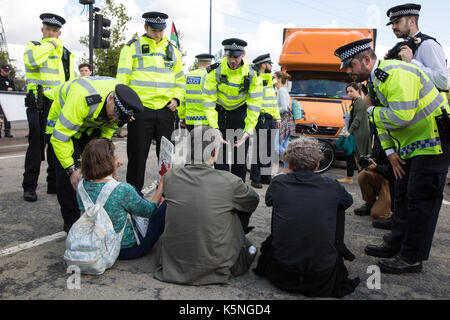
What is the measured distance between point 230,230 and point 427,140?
172cm

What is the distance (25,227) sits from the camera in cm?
396

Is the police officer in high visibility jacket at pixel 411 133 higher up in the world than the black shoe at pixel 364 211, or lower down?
higher up

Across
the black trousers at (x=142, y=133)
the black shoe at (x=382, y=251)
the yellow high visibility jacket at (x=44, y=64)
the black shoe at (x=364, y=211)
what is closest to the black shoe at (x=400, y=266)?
the black shoe at (x=382, y=251)

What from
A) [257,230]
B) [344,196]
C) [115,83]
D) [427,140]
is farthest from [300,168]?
[115,83]

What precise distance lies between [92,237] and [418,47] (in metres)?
3.37

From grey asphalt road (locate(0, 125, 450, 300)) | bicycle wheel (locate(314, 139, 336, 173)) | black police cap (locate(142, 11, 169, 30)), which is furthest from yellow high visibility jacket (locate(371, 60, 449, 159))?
bicycle wheel (locate(314, 139, 336, 173))

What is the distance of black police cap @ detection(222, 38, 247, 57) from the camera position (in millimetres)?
4457

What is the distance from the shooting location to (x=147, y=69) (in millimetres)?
→ 4328

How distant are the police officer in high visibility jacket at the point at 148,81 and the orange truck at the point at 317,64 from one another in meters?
4.41

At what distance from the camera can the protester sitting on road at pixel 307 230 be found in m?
2.60

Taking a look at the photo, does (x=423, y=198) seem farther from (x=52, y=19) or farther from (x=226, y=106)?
(x=52, y=19)

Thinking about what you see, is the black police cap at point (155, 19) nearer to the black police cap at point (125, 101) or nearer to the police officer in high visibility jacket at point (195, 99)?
the black police cap at point (125, 101)

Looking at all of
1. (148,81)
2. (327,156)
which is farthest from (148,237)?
(327,156)
